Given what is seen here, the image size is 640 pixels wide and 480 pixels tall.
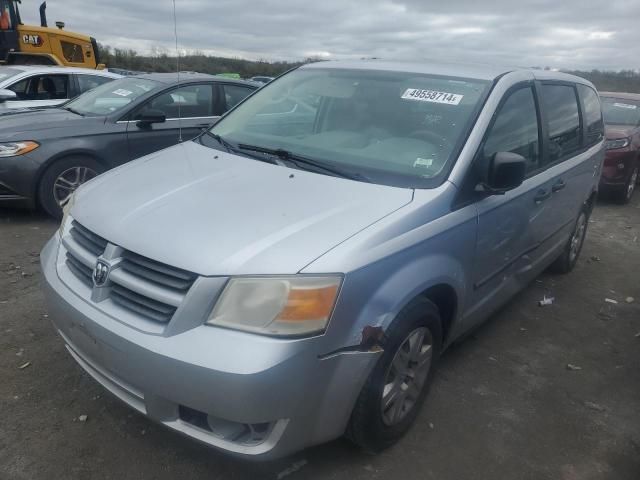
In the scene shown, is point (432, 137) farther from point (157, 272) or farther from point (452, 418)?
point (157, 272)

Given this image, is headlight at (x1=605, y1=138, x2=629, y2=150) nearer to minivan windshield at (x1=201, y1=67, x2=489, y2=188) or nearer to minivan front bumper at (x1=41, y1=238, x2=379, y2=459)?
minivan windshield at (x1=201, y1=67, x2=489, y2=188)

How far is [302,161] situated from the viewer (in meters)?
3.03

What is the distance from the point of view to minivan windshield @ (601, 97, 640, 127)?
9.19 m

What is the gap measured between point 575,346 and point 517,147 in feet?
5.03

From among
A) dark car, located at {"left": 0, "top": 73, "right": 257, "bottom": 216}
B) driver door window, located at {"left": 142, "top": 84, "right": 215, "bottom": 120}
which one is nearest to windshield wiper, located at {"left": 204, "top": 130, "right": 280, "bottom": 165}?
dark car, located at {"left": 0, "top": 73, "right": 257, "bottom": 216}

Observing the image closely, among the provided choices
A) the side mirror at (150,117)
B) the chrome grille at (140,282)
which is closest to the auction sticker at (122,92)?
the side mirror at (150,117)

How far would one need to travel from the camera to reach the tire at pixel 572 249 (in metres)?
5.08

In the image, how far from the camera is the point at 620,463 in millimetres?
2740

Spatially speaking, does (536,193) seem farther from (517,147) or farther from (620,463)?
(620,463)

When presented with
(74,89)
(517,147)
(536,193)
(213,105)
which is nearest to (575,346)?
(536,193)

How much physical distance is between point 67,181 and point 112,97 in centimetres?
129

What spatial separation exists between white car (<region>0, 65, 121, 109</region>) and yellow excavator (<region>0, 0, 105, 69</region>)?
12.1 ft

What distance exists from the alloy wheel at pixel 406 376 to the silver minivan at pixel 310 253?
0.04ft

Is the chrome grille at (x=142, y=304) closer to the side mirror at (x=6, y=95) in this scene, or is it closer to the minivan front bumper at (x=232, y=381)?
the minivan front bumper at (x=232, y=381)
